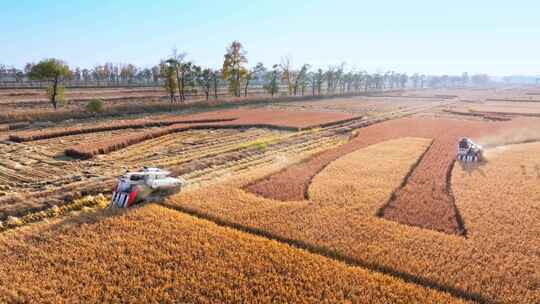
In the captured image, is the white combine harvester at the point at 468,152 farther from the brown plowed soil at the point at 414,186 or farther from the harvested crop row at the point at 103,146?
the harvested crop row at the point at 103,146

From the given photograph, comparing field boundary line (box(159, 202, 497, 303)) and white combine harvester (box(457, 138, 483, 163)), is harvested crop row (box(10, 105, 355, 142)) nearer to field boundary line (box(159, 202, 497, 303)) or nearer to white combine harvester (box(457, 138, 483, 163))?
white combine harvester (box(457, 138, 483, 163))

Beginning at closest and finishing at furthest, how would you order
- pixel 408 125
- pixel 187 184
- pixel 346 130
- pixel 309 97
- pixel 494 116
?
pixel 187 184, pixel 346 130, pixel 408 125, pixel 494 116, pixel 309 97

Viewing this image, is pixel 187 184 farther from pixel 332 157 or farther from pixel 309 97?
pixel 309 97

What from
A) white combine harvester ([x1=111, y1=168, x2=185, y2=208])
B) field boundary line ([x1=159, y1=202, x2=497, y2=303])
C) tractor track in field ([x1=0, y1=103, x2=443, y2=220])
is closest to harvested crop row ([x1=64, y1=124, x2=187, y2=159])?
tractor track in field ([x1=0, y1=103, x2=443, y2=220])

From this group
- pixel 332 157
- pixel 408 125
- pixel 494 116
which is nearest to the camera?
pixel 332 157

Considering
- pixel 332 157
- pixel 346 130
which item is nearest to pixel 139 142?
pixel 332 157

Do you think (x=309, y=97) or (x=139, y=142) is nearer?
(x=139, y=142)
